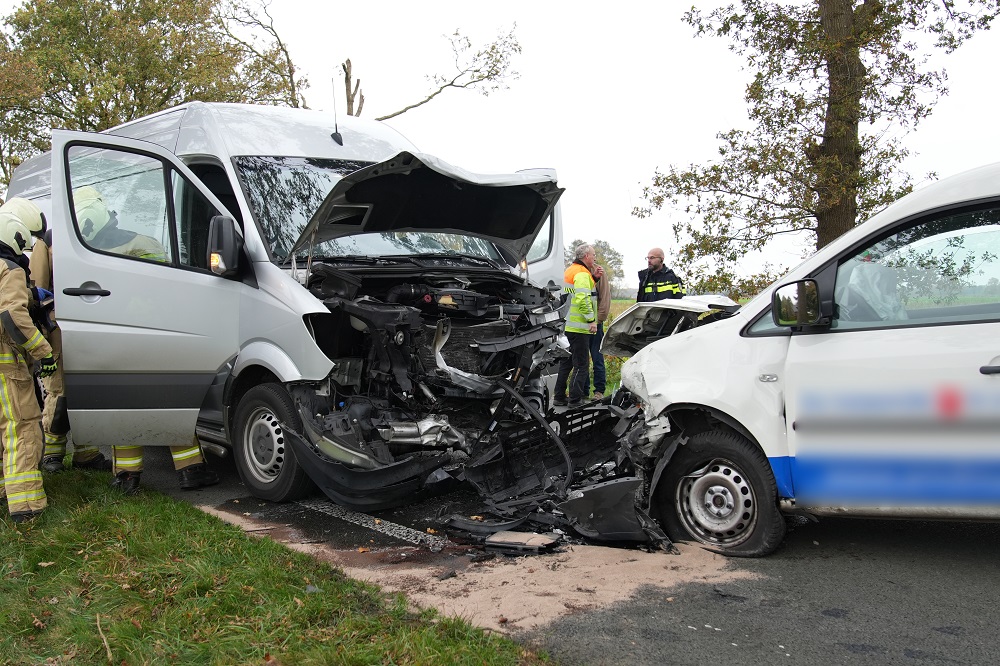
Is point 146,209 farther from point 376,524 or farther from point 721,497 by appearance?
point 721,497

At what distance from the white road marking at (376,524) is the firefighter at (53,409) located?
201 cm

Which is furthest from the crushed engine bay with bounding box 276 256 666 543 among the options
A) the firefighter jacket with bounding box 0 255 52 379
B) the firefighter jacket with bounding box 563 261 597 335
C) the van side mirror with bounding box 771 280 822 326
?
the firefighter jacket with bounding box 563 261 597 335

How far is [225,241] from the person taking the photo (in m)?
5.15

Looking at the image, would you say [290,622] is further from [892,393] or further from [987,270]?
[987,270]

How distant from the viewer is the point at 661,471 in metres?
4.36

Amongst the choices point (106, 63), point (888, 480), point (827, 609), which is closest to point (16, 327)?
point (827, 609)

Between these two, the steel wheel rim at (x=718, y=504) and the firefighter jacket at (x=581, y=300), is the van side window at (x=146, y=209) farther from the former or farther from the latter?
the firefighter jacket at (x=581, y=300)

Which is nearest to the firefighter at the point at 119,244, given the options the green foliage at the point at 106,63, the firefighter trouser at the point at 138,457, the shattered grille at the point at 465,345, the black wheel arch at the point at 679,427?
the firefighter trouser at the point at 138,457

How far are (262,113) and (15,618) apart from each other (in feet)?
13.3

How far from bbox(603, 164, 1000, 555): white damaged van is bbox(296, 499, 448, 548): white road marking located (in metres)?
1.31

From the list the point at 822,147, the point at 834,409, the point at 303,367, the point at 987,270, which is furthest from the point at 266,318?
the point at 822,147

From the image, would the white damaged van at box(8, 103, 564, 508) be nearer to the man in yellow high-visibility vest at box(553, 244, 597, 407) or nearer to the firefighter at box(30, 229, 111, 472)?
the firefighter at box(30, 229, 111, 472)

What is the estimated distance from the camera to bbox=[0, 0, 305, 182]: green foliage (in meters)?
19.2

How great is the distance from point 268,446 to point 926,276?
413 centimetres
